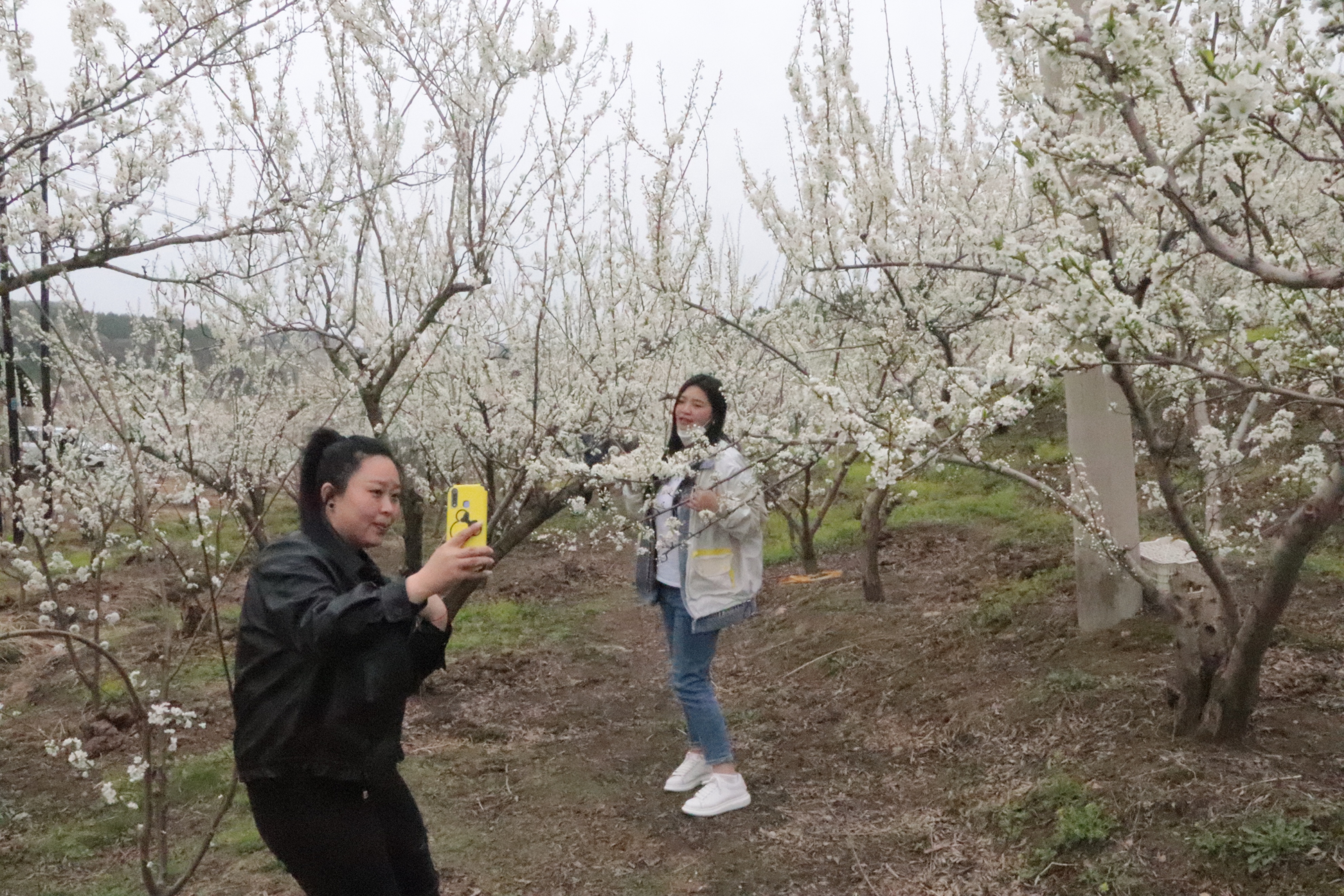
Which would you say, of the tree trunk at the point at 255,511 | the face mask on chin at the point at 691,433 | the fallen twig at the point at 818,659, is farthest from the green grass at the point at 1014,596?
the tree trunk at the point at 255,511

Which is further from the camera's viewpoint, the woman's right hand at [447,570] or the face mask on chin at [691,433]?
the face mask on chin at [691,433]

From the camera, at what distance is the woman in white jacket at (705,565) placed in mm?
3949

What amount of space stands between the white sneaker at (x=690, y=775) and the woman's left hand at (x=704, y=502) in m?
1.22

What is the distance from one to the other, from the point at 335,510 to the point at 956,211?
3.45m

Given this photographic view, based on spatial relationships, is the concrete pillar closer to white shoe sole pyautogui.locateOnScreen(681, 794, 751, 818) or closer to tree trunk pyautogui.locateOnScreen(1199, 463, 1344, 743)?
tree trunk pyautogui.locateOnScreen(1199, 463, 1344, 743)

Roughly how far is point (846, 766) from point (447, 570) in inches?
126

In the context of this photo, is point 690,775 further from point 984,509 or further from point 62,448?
point 984,509

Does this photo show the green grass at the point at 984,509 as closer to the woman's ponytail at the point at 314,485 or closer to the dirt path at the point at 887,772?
the dirt path at the point at 887,772

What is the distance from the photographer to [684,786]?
4465 millimetres

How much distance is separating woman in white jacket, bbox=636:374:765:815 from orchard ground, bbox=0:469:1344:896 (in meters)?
0.31

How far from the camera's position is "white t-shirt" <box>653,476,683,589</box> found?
4.07 m

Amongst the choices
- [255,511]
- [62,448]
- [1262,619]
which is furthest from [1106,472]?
[62,448]

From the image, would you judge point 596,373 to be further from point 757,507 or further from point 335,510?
point 335,510

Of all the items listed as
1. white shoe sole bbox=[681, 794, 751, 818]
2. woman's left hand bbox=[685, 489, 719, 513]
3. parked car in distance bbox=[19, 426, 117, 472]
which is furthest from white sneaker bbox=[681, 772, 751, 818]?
parked car in distance bbox=[19, 426, 117, 472]
